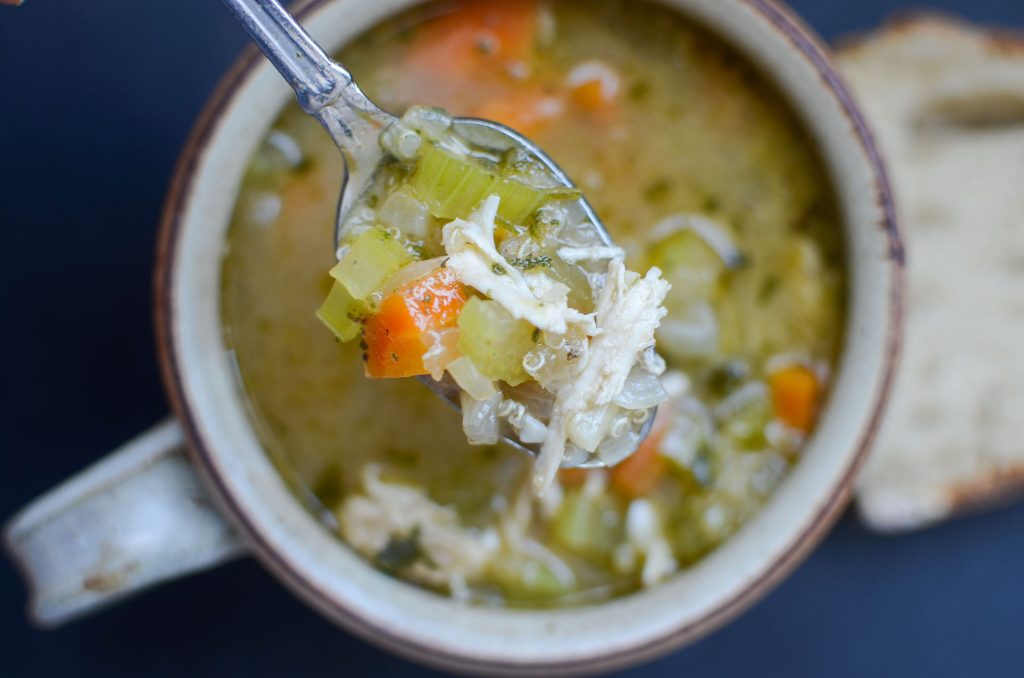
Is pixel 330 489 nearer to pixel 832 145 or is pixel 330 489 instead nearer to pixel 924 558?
pixel 832 145

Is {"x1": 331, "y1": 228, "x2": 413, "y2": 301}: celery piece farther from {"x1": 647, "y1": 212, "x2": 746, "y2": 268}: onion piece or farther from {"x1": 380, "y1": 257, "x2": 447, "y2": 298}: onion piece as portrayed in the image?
{"x1": 647, "y1": 212, "x2": 746, "y2": 268}: onion piece

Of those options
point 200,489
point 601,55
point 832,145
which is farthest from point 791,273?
point 200,489

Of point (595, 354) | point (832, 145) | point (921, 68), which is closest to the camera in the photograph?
point (595, 354)

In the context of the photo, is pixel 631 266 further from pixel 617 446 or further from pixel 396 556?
pixel 396 556

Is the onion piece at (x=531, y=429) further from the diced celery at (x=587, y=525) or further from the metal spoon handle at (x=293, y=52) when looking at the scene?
the metal spoon handle at (x=293, y=52)

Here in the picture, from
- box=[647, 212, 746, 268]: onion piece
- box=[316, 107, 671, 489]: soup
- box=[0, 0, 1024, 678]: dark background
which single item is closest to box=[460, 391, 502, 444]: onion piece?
box=[316, 107, 671, 489]: soup
